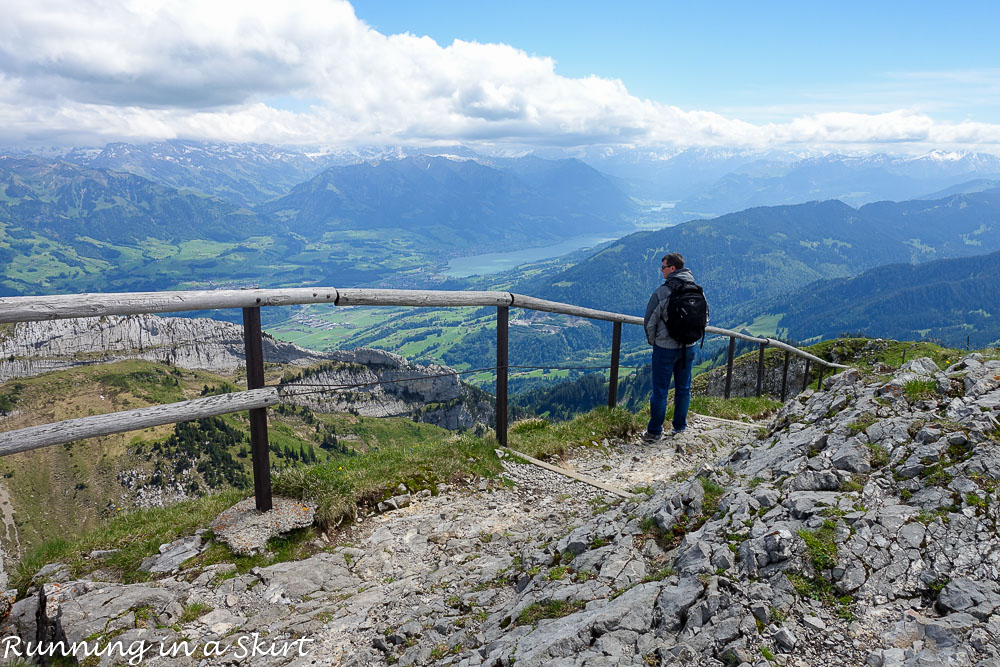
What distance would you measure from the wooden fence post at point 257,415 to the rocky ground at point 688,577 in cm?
75

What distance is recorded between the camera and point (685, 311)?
8.09 meters

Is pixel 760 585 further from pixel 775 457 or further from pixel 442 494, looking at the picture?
pixel 442 494

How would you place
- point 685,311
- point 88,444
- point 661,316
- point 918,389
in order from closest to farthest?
point 918,389
point 685,311
point 661,316
point 88,444

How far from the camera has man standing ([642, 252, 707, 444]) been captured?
827 cm

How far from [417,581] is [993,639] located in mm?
3902

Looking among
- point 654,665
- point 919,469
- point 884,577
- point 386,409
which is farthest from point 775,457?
point 386,409

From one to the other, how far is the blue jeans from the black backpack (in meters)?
0.37

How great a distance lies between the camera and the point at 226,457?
80.2 m

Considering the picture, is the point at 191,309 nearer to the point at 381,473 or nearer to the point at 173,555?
the point at 173,555

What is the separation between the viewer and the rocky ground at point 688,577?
2.87m

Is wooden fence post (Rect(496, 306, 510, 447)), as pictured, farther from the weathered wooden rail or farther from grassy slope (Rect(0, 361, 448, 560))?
grassy slope (Rect(0, 361, 448, 560))

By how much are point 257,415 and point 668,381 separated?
6.08m

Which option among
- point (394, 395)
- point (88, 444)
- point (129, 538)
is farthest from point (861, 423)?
point (394, 395)

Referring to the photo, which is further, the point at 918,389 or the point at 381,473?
the point at 381,473
